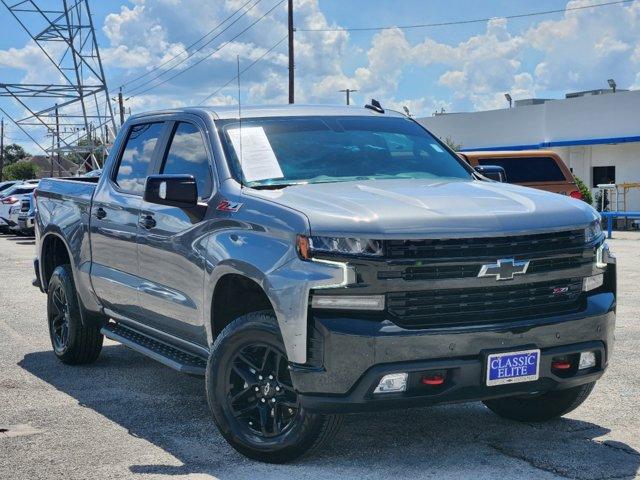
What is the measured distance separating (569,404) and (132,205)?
317 centimetres

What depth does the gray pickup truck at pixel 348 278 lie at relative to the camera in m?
4.90

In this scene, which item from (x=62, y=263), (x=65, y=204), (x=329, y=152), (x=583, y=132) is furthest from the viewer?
(x=583, y=132)

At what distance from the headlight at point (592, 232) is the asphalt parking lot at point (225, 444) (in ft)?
3.82

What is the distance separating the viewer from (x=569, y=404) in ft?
20.0

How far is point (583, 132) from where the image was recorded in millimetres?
40750

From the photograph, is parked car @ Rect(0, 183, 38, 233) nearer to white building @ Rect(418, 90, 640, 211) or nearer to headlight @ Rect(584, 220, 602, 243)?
white building @ Rect(418, 90, 640, 211)

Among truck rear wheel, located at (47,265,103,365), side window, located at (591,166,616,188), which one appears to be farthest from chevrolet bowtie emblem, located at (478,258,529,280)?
side window, located at (591,166,616,188)

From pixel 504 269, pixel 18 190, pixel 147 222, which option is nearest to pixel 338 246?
pixel 504 269

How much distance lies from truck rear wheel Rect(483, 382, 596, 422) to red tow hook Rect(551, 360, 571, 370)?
25.1 inches

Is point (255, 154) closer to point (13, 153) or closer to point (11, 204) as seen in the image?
point (11, 204)

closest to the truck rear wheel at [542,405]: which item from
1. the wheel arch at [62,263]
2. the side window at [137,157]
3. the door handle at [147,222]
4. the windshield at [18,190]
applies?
the door handle at [147,222]

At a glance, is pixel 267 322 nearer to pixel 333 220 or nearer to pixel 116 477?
pixel 333 220

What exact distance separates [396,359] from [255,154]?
187 centimetres

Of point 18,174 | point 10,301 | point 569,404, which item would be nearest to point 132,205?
point 569,404
